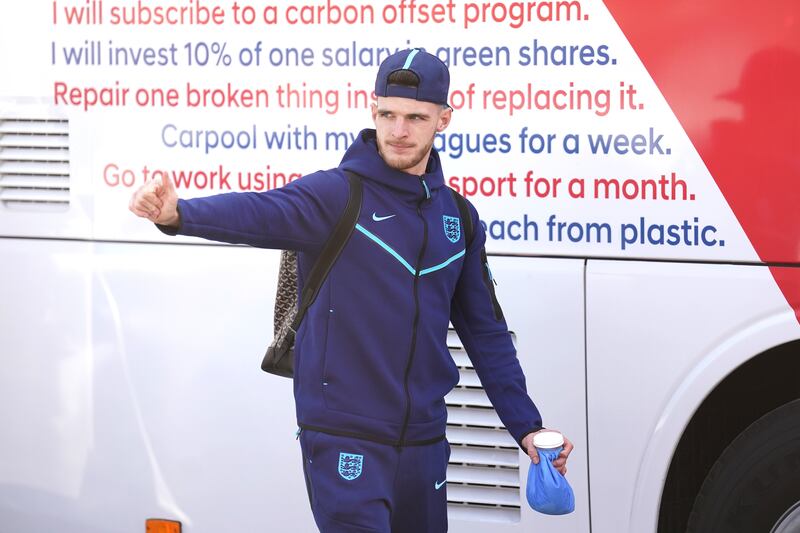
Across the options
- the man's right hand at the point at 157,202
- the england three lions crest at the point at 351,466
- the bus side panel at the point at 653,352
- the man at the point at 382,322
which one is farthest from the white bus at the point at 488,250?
the man's right hand at the point at 157,202

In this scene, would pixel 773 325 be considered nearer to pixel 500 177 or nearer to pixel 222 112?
pixel 500 177

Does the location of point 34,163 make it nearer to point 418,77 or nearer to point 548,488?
point 418,77

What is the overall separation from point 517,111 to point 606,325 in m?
0.69

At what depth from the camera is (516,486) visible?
3.76m

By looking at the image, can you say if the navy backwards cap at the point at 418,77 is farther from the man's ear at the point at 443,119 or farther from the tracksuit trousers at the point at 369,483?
the tracksuit trousers at the point at 369,483

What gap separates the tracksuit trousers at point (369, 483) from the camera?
9.18 feet

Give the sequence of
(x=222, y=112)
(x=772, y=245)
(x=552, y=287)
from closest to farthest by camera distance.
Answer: (x=772, y=245)
(x=552, y=287)
(x=222, y=112)

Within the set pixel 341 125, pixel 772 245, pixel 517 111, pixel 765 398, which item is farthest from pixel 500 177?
pixel 765 398

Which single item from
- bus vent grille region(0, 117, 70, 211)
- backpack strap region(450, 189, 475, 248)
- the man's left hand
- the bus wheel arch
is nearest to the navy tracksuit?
backpack strap region(450, 189, 475, 248)

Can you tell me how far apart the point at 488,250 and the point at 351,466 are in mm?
1073

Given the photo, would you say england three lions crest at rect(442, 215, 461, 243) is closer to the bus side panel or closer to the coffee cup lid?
the coffee cup lid

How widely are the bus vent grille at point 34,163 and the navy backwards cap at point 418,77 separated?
1.56 m

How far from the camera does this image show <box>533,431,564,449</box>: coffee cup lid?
9.64ft

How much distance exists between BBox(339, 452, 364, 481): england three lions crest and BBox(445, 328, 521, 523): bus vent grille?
1025 millimetres
